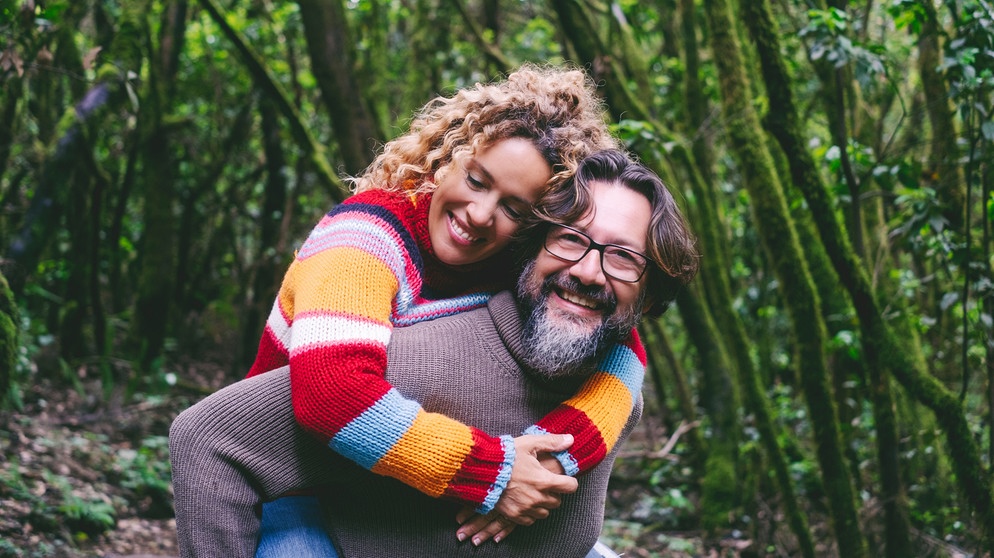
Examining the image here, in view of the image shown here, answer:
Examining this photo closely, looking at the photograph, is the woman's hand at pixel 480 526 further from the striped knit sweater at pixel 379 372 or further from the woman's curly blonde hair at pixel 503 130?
the woman's curly blonde hair at pixel 503 130

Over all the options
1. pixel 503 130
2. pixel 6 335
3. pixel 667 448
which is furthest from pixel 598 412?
pixel 667 448

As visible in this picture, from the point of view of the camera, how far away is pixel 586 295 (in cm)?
228

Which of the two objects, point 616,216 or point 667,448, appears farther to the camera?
point 667,448

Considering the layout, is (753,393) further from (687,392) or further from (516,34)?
(516,34)

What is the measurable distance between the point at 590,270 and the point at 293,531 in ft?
3.51

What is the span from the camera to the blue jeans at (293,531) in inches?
79.8

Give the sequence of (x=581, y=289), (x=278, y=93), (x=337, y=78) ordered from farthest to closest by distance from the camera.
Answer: (x=278, y=93) → (x=337, y=78) → (x=581, y=289)

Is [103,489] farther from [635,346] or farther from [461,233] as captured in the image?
[635,346]

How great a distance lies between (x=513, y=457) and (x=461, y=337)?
391 mm

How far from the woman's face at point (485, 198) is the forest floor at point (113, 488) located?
258 centimetres

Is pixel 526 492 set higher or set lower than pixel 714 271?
lower

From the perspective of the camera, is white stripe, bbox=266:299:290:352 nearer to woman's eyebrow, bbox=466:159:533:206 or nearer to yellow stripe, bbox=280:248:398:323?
yellow stripe, bbox=280:248:398:323

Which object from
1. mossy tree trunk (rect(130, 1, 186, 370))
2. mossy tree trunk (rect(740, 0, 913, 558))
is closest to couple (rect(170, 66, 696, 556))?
mossy tree trunk (rect(740, 0, 913, 558))

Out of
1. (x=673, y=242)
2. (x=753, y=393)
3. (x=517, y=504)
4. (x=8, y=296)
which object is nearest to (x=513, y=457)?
(x=517, y=504)
